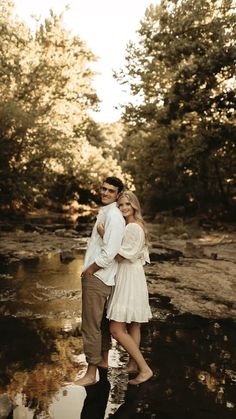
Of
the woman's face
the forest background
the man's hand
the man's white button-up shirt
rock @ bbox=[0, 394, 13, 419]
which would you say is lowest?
rock @ bbox=[0, 394, 13, 419]

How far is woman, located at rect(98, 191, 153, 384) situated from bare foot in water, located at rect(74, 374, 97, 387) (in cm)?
45

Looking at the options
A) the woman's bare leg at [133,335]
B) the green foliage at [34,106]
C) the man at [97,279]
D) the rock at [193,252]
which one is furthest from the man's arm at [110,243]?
the green foliage at [34,106]

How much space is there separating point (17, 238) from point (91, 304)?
1579 centimetres

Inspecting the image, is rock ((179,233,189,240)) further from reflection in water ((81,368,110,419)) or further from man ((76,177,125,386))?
man ((76,177,125,386))

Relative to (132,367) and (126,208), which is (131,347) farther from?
(126,208)

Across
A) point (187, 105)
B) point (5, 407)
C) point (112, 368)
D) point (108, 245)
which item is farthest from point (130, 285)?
point (187, 105)

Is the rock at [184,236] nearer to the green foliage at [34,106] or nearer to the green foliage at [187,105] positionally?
the green foliage at [187,105]

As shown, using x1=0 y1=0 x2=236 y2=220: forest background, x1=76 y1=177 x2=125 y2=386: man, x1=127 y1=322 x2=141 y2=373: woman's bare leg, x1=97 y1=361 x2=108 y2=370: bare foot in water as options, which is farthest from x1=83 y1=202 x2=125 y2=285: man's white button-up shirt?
x1=0 y1=0 x2=236 y2=220: forest background

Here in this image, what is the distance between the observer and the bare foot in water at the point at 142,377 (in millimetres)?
4957

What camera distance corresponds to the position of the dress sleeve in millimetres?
5075

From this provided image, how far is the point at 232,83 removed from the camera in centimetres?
2314

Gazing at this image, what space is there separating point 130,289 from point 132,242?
0.56 m

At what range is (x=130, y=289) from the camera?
202 inches

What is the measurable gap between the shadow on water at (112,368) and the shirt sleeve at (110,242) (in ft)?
4.67
